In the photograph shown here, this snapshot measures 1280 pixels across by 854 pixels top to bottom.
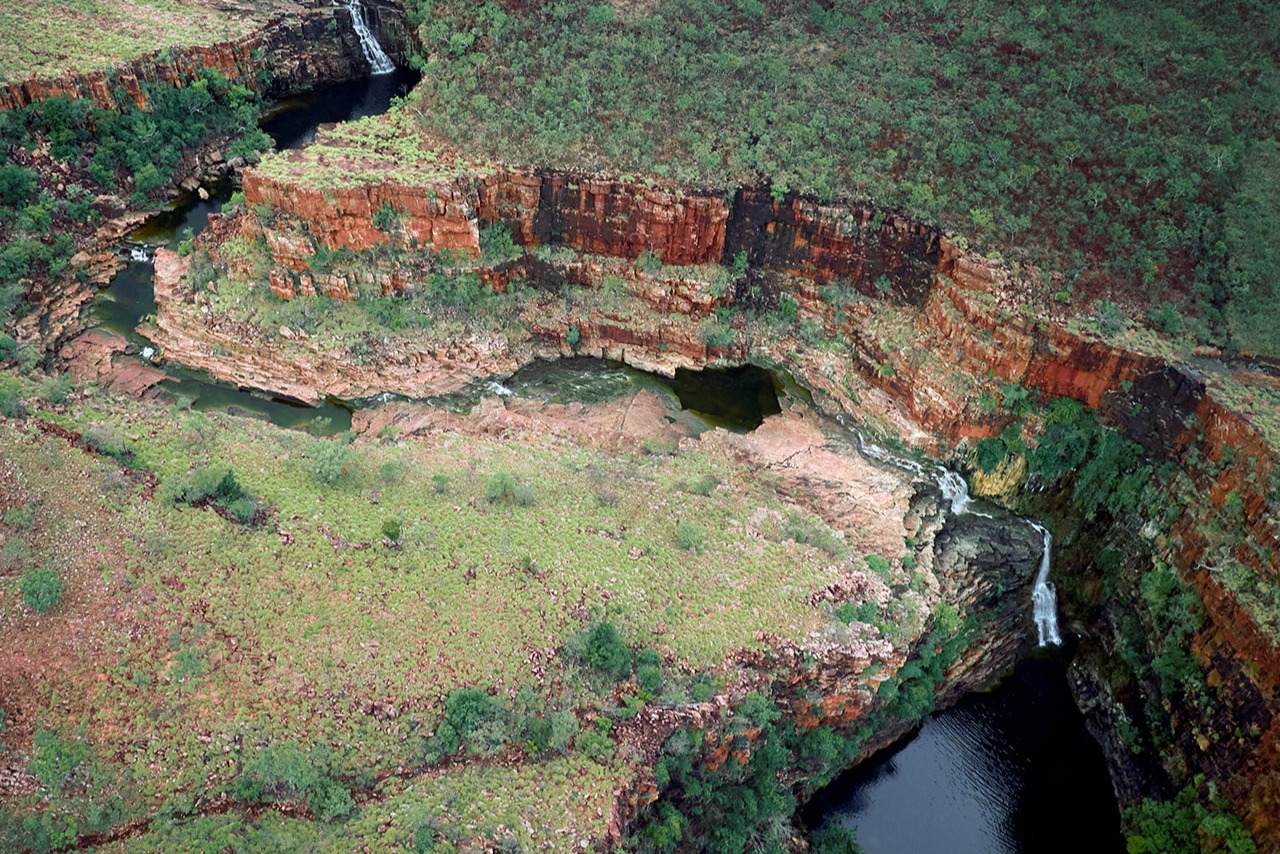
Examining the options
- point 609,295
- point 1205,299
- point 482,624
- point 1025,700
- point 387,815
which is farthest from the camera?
point 609,295

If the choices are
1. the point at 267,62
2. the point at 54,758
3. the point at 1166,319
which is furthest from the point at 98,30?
the point at 1166,319

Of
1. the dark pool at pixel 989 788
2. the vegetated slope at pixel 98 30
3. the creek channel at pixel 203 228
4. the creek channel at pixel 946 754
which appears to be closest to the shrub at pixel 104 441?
the creek channel at pixel 203 228

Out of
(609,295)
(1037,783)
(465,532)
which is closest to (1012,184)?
(609,295)

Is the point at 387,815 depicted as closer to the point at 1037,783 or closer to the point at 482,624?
the point at 482,624

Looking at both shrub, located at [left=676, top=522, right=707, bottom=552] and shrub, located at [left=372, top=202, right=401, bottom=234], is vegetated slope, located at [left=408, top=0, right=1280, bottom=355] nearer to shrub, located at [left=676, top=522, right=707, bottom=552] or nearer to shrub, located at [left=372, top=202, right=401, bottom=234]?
shrub, located at [left=372, top=202, right=401, bottom=234]

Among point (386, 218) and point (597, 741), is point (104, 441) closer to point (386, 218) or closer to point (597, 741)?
point (386, 218)

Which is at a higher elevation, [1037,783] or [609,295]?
[609,295]
